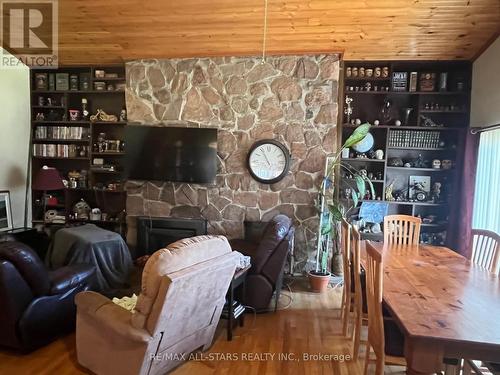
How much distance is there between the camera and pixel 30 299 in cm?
263

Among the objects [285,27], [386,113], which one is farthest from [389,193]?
[285,27]

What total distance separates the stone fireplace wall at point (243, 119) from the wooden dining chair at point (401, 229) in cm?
128

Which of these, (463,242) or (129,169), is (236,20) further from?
(463,242)

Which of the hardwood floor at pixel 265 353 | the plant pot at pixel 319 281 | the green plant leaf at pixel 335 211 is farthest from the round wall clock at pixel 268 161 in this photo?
the hardwood floor at pixel 265 353

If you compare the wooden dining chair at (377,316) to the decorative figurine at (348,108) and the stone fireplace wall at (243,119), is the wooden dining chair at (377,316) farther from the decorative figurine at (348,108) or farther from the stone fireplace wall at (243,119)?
the decorative figurine at (348,108)

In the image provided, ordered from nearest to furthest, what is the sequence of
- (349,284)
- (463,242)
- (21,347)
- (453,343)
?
(453,343)
(21,347)
(349,284)
(463,242)

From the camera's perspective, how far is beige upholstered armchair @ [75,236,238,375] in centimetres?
211

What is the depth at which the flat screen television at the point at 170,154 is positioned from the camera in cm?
495

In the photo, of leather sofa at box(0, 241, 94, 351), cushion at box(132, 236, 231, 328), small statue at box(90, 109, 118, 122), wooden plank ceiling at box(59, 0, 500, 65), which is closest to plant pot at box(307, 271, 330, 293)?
cushion at box(132, 236, 231, 328)

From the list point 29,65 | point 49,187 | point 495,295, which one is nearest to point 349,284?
point 495,295

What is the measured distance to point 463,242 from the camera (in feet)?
14.7

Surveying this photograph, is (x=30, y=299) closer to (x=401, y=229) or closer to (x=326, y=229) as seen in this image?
Result: (x=326, y=229)

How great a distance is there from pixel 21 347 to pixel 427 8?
4.89 m

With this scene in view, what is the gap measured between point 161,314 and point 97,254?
2072 millimetres
